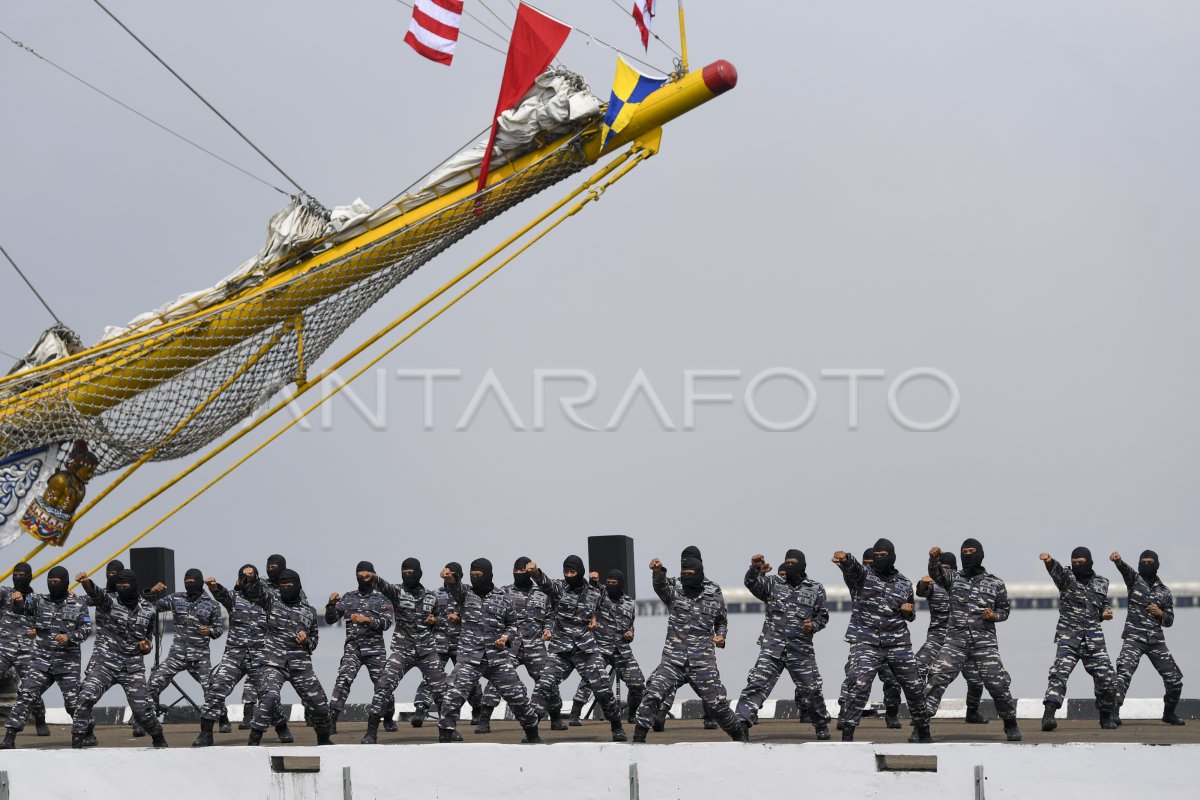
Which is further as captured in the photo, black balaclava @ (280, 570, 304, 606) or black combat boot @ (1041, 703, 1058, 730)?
black balaclava @ (280, 570, 304, 606)

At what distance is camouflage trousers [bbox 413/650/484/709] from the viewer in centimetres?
1473

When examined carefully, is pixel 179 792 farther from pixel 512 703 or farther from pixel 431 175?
pixel 431 175

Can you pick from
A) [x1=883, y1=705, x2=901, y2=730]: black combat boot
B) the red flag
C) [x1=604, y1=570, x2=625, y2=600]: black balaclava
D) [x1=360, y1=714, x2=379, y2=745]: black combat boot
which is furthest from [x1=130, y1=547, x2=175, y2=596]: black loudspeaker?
[x1=883, y1=705, x2=901, y2=730]: black combat boot

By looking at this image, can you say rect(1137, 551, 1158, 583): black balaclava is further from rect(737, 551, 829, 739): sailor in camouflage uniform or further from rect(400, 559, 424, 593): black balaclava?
rect(400, 559, 424, 593): black balaclava

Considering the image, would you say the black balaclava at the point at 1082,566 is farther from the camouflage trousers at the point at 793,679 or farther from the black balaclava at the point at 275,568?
the black balaclava at the point at 275,568

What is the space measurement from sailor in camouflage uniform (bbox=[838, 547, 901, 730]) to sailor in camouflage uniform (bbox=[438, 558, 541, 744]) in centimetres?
264

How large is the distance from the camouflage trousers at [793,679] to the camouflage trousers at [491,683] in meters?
1.85

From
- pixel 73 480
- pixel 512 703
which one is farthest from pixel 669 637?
pixel 73 480

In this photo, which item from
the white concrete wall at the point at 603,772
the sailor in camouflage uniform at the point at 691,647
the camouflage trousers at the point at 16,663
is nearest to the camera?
the white concrete wall at the point at 603,772

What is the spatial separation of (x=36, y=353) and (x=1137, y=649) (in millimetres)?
11653

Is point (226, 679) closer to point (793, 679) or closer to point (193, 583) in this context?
point (193, 583)

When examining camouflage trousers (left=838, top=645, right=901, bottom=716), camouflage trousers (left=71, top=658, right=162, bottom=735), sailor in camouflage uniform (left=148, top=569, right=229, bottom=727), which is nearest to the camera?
camouflage trousers (left=838, top=645, right=901, bottom=716)

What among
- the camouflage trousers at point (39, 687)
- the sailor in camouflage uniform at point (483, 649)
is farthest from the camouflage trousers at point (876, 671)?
the camouflage trousers at point (39, 687)

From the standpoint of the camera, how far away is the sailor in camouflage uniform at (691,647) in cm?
1300
